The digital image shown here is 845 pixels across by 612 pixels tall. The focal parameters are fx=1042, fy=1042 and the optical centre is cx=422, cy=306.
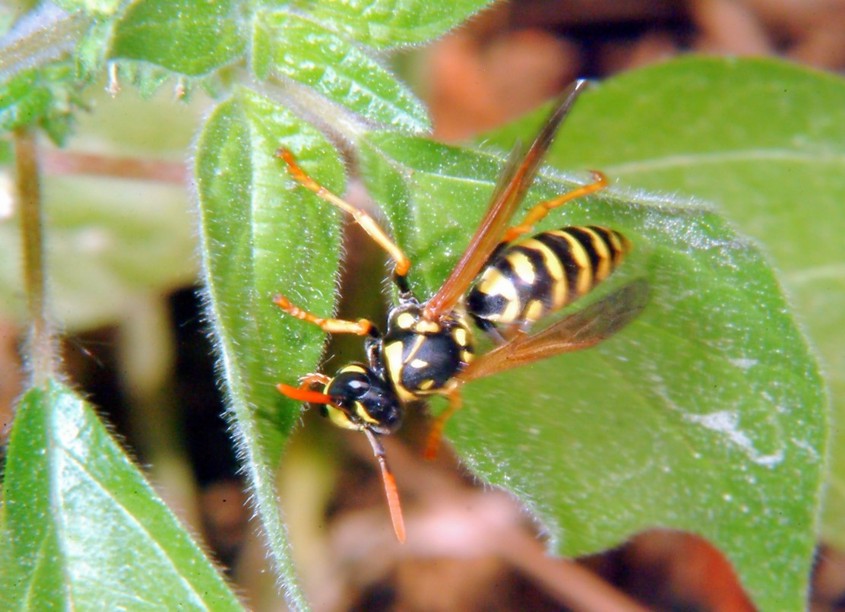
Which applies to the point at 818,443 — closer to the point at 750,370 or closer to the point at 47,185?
the point at 750,370

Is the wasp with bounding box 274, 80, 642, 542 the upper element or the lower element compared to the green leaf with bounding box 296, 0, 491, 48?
lower

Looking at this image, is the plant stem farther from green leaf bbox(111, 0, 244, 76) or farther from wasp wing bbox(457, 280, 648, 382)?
wasp wing bbox(457, 280, 648, 382)

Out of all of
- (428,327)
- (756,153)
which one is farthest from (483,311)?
(756,153)

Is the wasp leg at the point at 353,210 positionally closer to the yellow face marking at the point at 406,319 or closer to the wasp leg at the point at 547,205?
the yellow face marking at the point at 406,319

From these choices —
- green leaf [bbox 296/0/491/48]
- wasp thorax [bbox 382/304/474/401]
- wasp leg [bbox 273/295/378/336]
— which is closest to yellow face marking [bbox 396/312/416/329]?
wasp thorax [bbox 382/304/474/401]

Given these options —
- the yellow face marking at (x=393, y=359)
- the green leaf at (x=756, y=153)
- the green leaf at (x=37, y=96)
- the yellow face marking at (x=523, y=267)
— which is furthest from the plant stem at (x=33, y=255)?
the green leaf at (x=756, y=153)

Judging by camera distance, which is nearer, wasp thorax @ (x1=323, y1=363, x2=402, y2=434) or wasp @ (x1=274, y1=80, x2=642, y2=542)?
wasp @ (x1=274, y1=80, x2=642, y2=542)
